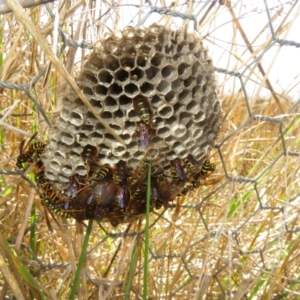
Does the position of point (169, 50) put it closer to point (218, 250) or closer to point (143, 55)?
point (143, 55)

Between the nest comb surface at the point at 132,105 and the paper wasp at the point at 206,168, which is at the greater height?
the nest comb surface at the point at 132,105

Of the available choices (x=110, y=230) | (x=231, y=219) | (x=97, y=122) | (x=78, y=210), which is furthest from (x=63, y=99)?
(x=231, y=219)

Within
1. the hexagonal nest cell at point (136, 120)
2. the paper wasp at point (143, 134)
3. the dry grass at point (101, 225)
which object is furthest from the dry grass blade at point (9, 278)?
the paper wasp at point (143, 134)

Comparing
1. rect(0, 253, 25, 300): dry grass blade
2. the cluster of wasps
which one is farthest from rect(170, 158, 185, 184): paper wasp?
rect(0, 253, 25, 300): dry grass blade

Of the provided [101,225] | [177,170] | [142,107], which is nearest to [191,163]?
[177,170]

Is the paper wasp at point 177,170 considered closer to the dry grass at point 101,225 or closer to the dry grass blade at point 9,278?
the dry grass at point 101,225

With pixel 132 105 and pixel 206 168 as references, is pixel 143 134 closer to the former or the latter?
pixel 132 105

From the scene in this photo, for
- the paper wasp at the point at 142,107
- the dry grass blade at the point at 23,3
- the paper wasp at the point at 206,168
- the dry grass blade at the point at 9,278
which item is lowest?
the dry grass blade at the point at 9,278
